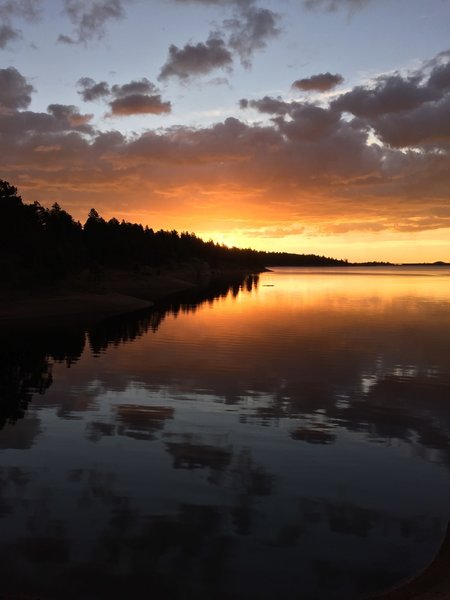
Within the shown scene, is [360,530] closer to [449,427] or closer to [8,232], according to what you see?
[449,427]

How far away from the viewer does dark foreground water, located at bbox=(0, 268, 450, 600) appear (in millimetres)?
11086

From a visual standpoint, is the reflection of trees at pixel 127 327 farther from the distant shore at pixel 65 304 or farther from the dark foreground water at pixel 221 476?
the dark foreground water at pixel 221 476

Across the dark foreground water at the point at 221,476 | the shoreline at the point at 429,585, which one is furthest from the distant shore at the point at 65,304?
the shoreline at the point at 429,585

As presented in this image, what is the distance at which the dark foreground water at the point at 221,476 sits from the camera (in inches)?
436

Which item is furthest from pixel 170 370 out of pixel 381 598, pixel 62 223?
pixel 62 223

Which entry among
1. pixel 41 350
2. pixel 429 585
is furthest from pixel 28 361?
pixel 429 585

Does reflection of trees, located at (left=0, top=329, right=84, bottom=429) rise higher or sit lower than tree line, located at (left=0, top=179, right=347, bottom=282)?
lower

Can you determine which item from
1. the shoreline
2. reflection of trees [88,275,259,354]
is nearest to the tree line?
reflection of trees [88,275,259,354]

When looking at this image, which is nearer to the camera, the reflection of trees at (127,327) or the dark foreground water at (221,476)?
the dark foreground water at (221,476)

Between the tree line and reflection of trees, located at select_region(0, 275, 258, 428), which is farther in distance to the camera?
the tree line

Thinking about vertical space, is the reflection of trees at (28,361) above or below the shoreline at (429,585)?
below

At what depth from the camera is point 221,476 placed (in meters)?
15.9

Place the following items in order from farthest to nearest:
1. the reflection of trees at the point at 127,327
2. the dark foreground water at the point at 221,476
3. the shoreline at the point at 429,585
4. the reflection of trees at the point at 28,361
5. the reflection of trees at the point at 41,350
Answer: the reflection of trees at the point at 127,327, the reflection of trees at the point at 41,350, the reflection of trees at the point at 28,361, the dark foreground water at the point at 221,476, the shoreline at the point at 429,585

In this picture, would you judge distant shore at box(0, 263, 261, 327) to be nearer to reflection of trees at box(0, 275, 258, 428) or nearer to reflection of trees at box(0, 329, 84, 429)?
reflection of trees at box(0, 275, 258, 428)
